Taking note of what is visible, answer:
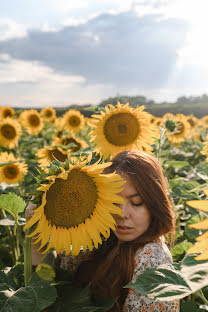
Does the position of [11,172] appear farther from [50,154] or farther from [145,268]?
[145,268]

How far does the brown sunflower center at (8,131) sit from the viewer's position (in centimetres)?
611

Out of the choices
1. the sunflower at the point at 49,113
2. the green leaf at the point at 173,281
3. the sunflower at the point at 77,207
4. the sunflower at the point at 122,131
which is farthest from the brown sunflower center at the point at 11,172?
the sunflower at the point at 49,113

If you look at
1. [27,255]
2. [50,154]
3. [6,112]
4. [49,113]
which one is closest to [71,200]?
[27,255]

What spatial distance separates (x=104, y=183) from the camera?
5.00 ft

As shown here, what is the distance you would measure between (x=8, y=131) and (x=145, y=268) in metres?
4.77

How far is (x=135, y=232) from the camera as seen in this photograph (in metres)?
2.02

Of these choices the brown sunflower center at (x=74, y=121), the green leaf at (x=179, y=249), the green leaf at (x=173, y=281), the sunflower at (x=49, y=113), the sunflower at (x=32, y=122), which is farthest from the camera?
the sunflower at (x=49, y=113)

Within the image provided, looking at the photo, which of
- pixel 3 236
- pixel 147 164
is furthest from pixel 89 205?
pixel 3 236

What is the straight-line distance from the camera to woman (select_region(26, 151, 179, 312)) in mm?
1958

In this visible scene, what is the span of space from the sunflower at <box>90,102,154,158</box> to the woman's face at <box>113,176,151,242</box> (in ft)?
3.39

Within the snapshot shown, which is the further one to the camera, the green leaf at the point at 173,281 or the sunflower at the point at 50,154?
the sunflower at the point at 50,154

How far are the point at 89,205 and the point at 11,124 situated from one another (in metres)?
4.94

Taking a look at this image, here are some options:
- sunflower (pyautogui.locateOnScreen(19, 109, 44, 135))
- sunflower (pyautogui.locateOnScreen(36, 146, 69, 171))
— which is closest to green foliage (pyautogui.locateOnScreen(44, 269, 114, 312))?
sunflower (pyautogui.locateOnScreen(36, 146, 69, 171))

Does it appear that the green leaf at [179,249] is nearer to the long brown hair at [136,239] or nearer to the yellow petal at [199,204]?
the long brown hair at [136,239]
